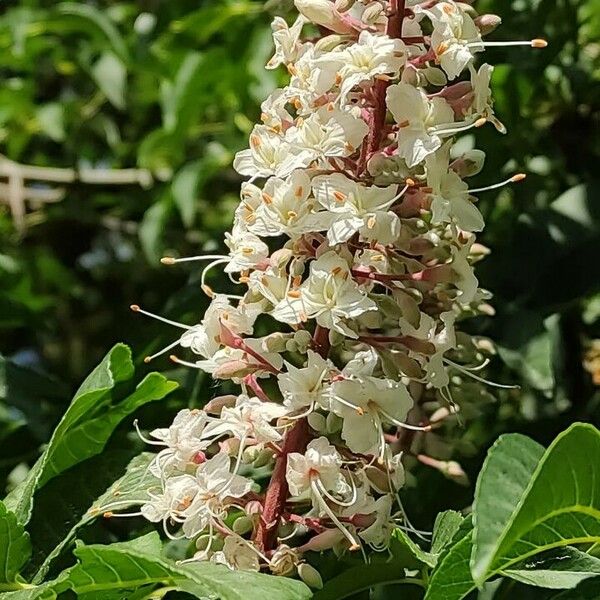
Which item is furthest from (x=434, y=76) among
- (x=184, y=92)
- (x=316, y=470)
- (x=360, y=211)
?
(x=184, y=92)

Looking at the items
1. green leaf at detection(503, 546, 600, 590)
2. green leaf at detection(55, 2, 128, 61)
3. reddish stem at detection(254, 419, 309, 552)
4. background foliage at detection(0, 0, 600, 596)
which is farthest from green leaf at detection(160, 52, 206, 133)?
green leaf at detection(503, 546, 600, 590)

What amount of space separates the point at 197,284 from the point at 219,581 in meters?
0.79

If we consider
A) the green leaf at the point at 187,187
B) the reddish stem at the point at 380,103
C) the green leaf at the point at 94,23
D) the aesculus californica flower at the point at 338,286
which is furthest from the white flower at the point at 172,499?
the green leaf at the point at 94,23

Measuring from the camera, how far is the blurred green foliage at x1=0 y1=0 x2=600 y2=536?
4.99 feet

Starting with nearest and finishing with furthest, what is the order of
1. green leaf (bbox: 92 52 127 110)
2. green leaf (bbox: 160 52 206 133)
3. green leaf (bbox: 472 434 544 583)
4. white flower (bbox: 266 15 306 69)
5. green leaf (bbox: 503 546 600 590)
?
green leaf (bbox: 472 434 544 583)
green leaf (bbox: 503 546 600 590)
white flower (bbox: 266 15 306 69)
green leaf (bbox: 160 52 206 133)
green leaf (bbox: 92 52 127 110)

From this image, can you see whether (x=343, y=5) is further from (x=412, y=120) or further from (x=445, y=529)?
(x=445, y=529)

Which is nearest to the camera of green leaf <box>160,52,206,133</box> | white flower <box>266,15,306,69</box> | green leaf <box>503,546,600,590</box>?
green leaf <box>503,546,600,590</box>

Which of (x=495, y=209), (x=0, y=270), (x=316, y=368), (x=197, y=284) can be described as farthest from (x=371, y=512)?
(x=0, y=270)

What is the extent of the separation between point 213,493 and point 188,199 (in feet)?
3.67

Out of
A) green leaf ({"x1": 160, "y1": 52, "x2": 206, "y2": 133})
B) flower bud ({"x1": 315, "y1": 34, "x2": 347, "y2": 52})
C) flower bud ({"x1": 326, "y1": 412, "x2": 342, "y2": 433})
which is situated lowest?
green leaf ({"x1": 160, "y1": 52, "x2": 206, "y2": 133})

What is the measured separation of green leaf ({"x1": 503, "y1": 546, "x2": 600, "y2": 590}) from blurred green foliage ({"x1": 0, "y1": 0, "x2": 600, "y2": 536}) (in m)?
0.44

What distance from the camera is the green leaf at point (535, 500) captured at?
0.74 meters

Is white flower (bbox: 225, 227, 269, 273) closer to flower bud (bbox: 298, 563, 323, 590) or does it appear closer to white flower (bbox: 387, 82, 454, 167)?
white flower (bbox: 387, 82, 454, 167)

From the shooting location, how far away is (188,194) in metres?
2.03
